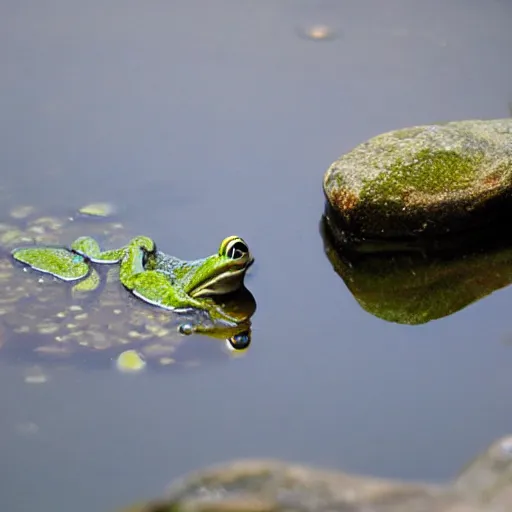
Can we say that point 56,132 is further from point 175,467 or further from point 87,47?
point 175,467

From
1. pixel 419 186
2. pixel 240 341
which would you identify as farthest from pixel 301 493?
pixel 419 186

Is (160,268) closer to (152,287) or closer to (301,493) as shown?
(152,287)

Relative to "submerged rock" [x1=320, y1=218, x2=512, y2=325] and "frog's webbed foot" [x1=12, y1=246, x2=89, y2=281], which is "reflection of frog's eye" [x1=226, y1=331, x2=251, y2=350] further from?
"frog's webbed foot" [x1=12, y1=246, x2=89, y2=281]

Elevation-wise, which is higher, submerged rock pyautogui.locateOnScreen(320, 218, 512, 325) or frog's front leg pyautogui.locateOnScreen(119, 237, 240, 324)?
frog's front leg pyautogui.locateOnScreen(119, 237, 240, 324)

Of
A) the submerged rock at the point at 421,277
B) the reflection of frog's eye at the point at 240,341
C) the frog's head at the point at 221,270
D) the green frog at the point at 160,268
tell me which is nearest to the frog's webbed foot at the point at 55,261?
the green frog at the point at 160,268

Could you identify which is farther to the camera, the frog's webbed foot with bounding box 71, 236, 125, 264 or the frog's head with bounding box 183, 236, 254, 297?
the frog's webbed foot with bounding box 71, 236, 125, 264

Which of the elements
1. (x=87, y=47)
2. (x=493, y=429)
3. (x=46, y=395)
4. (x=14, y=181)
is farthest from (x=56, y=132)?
(x=493, y=429)

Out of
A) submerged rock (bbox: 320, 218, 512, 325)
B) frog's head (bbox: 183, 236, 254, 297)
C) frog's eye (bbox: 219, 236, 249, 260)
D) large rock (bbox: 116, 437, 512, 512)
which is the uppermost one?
large rock (bbox: 116, 437, 512, 512)

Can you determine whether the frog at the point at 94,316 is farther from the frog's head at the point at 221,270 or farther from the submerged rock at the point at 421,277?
the submerged rock at the point at 421,277

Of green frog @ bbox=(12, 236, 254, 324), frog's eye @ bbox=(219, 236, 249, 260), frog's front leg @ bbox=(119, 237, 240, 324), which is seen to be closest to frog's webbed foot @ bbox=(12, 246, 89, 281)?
green frog @ bbox=(12, 236, 254, 324)
